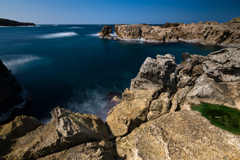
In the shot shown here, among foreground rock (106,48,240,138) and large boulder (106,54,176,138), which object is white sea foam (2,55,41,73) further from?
foreground rock (106,48,240,138)

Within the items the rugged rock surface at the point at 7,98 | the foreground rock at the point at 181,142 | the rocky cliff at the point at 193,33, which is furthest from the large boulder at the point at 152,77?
the rocky cliff at the point at 193,33

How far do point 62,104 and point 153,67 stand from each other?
16.3 meters

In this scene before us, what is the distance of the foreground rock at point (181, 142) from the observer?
22.8ft

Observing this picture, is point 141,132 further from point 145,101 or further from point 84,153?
point 84,153

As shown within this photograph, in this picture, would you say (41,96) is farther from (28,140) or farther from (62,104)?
(28,140)

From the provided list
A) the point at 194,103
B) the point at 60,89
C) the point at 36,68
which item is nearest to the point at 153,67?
the point at 194,103

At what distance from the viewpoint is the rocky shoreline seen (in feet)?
20.4

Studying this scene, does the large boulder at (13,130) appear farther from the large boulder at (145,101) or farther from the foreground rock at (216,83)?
the foreground rock at (216,83)

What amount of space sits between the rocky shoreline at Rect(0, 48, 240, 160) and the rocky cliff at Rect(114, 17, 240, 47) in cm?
6104

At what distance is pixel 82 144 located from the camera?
651 cm

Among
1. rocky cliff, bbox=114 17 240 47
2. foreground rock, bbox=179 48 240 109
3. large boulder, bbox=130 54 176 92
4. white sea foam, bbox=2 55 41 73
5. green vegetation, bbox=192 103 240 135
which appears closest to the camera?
green vegetation, bbox=192 103 240 135

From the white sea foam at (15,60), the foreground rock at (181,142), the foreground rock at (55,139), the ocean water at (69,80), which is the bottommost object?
the ocean water at (69,80)

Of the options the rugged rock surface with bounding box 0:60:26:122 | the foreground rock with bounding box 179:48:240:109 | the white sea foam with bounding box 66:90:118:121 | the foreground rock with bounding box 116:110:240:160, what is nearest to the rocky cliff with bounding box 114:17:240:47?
the foreground rock with bounding box 179:48:240:109

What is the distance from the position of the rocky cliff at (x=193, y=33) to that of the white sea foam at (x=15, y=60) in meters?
57.8
